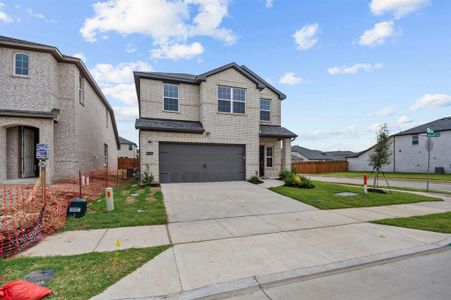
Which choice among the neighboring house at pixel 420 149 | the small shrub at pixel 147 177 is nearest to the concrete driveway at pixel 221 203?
the small shrub at pixel 147 177

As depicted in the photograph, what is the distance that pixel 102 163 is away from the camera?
64.7 ft

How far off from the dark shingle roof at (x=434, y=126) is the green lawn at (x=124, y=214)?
36.5 m

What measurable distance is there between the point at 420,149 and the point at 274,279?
121 ft

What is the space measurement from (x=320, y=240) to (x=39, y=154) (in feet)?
24.3

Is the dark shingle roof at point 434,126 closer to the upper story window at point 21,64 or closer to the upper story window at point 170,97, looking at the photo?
the upper story window at point 170,97

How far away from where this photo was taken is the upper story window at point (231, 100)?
14469mm

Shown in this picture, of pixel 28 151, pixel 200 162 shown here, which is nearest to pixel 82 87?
pixel 28 151

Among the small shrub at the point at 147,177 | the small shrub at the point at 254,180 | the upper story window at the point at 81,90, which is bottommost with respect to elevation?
the small shrub at the point at 254,180

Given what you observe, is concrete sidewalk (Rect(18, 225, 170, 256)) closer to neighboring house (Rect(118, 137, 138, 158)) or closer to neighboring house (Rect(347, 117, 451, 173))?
neighboring house (Rect(347, 117, 451, 173))

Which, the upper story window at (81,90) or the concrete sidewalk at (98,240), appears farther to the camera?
the upper story window at (81,90)

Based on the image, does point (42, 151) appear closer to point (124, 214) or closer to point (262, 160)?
point (124, 214)

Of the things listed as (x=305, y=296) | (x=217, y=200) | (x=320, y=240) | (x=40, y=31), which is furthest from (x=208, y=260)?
(x=40, y=31)

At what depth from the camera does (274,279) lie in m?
3.46

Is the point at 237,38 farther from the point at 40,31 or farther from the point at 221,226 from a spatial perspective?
the point at 221,226
